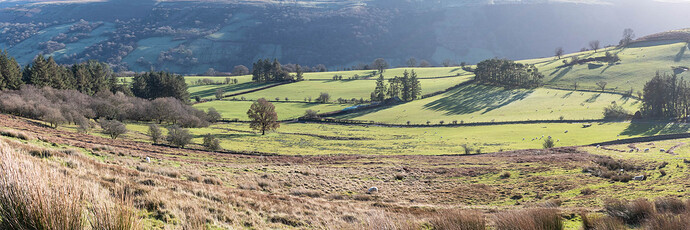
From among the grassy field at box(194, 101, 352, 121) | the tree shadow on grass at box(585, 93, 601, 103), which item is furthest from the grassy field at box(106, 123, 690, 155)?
the tree shadow on grass at box(585, 93, 601, 103)

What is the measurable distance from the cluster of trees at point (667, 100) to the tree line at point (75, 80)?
108374 millimetres

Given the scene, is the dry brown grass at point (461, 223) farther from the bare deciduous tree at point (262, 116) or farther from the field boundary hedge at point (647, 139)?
the bare deciduous tree at point (262, 116)

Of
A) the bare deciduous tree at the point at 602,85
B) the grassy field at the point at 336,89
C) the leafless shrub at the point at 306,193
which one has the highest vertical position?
the grassy field at the point at 336,89

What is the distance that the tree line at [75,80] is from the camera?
6275 cm

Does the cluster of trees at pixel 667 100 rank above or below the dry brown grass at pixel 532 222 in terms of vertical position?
below

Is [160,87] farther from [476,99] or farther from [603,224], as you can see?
[603,224]

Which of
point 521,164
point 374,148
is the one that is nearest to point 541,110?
point 374,148

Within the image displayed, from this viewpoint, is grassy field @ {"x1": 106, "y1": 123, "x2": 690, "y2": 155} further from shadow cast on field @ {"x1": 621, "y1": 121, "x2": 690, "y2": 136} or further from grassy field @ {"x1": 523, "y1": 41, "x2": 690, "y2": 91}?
grassy field @ {"x1": 523, "y1": 41, "x2": 690, "y2": 91}

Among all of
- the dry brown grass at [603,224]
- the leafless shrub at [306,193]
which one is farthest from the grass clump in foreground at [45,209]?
the leafless shrub at [306,193]

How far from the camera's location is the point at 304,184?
1049 inches

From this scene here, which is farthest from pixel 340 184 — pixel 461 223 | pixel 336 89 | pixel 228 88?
pixel 228 88

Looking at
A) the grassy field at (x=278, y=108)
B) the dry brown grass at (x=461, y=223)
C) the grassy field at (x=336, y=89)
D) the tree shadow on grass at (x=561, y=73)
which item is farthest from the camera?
the grassy field at (x=336, y=89)

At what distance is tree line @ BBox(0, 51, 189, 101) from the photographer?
62750 mm

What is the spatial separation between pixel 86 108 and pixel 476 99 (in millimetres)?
96050
